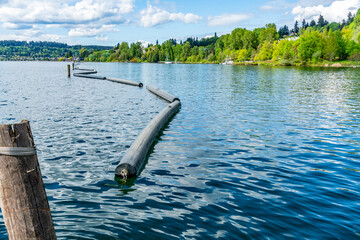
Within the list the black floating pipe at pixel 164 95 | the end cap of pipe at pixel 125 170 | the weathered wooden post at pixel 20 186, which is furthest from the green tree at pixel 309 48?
the weathered wooden post at pixel 20 186

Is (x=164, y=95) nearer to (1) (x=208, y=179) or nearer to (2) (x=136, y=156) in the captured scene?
(2) (x=136, y=156)

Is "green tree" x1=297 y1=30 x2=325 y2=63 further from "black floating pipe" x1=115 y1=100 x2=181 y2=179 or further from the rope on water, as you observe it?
the rope on water

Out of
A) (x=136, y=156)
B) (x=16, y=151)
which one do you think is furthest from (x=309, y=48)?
(x=16, y=151)

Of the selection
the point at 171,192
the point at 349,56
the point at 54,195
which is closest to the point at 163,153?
the point at 171,192

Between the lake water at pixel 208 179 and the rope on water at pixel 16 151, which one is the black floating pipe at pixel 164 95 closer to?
the lake water at pixel 208 179

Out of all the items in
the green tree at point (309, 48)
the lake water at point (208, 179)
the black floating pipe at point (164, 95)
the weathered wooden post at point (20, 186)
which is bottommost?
the lake water at point (208, 179)

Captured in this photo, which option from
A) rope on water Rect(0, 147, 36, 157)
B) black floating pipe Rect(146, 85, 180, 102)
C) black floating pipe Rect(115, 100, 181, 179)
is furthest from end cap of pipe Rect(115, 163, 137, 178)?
black floating pipe Rect(146, 85, 180, 102)

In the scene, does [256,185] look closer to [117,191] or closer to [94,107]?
[117,191]

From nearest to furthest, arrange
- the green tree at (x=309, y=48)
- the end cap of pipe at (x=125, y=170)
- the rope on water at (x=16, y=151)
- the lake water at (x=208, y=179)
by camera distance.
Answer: the rope on water at (x=16, y=151) → the lake water at (x=208, y=179) → the end cap of pipe at (x=125, y=170) → the green tree at (x=309, y=48)

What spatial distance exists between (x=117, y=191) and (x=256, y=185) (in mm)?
4300

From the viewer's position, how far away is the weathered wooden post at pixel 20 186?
3678 mm

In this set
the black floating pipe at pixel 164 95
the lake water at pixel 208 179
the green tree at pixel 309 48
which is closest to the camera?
the lake water at pixel 208 179

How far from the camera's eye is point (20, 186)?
375cm

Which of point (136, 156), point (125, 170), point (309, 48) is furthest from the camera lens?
point (309, 48)
